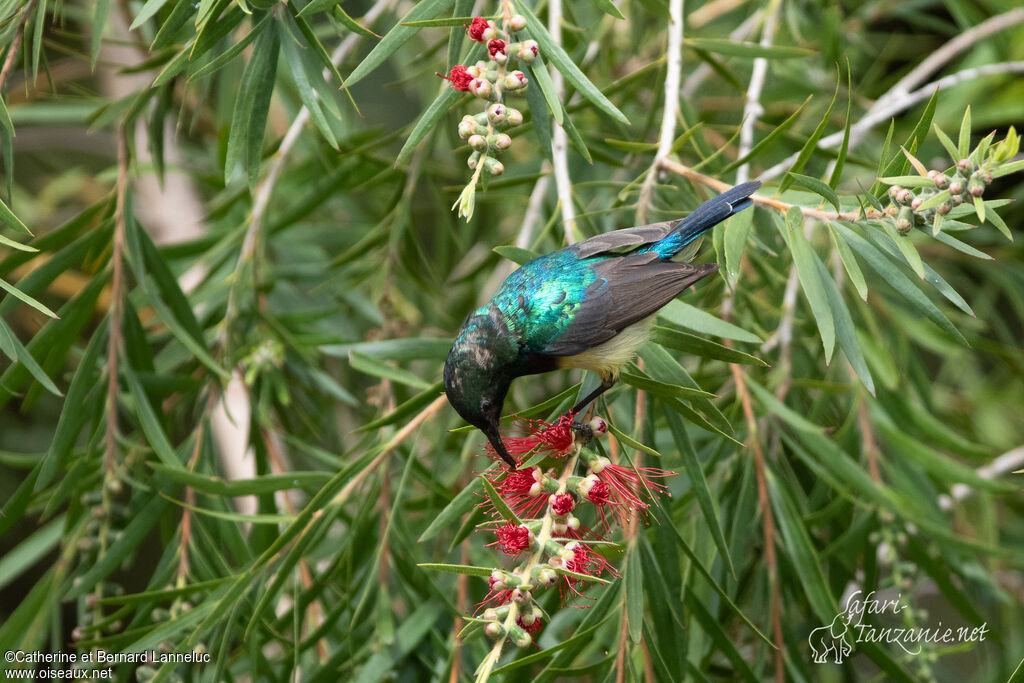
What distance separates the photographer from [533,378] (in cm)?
320

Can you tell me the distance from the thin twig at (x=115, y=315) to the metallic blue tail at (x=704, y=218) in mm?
1298

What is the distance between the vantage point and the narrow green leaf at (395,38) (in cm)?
151

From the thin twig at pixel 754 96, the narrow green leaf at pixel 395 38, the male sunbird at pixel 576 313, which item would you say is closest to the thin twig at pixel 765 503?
the male sunbird at pixel 576 313

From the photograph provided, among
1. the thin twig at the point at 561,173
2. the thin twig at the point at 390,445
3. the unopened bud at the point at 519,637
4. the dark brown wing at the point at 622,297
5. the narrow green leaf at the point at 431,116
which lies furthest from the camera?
the thin twig at the point at 390,445

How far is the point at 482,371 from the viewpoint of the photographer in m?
1.80

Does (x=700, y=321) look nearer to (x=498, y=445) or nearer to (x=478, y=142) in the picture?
(x=498, y=445)

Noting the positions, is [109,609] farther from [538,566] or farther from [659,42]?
[659,42]

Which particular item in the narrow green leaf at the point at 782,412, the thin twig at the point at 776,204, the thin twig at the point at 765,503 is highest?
the thin twig at the point at 776,204

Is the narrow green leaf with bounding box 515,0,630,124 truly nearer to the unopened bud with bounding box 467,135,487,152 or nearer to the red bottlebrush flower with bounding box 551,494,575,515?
the unopened bud with bounding box 467,135,487,152

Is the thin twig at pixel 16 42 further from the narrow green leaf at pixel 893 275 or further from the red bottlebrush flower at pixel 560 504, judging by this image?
the narrow green leaf at pixel 893 275

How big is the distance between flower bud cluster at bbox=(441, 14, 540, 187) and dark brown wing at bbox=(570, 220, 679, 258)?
0.48 m

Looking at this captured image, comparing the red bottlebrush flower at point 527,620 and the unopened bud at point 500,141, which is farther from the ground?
the unopened bud at point 500,141

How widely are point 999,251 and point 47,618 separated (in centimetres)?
365

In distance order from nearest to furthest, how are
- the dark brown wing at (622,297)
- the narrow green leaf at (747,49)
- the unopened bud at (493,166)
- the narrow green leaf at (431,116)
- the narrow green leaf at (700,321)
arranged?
the unopened bud at (493,166) < the narrow green leaf at (431,116) < the narrow green leaf at (700,321) < the dark brown wing at (622,297) < the narrow green leaf at (747,49)
